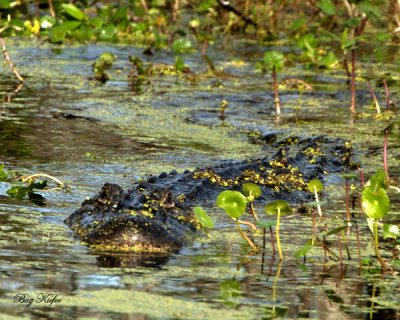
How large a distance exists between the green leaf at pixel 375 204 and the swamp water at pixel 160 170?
278 millimetres

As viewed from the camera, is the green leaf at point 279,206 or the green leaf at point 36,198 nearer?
the green leaf at point 279,206

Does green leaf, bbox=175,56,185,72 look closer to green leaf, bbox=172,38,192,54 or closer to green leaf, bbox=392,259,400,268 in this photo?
green leaf, bbox=172,38,192,54

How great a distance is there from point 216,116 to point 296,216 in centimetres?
366

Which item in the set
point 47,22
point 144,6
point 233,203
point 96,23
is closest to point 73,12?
point 96,23

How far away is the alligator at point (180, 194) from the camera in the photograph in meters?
5.17

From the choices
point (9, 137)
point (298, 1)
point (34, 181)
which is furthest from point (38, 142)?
point (298, 1)

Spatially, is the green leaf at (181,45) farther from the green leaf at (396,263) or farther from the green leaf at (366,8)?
the green leaf at (396,263)

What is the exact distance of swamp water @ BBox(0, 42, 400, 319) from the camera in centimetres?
429

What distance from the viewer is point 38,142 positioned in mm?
8188

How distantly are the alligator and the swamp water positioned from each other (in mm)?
113

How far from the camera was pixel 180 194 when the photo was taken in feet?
20.7

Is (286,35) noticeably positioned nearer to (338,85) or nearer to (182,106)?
(338,85)

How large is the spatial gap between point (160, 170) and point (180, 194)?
123 centimetres

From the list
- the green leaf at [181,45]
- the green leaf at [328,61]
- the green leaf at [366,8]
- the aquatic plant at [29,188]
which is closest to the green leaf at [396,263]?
the aquatic plant at [29,188]
